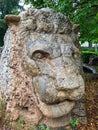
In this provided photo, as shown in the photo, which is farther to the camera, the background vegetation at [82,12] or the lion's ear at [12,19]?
the background vegetation at [82,12]

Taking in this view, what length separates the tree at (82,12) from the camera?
8664mm

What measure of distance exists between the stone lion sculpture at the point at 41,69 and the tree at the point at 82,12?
138 inches

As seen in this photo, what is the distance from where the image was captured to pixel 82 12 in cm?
863

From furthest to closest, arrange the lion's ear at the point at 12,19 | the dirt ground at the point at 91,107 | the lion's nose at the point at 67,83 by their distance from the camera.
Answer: the dirt ground at the point at 91,107
the lion's ear at the point at 12,19
the lion's nose at the point at 67,83

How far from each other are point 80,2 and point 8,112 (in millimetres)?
5624

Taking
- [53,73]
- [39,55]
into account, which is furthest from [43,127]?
[39,55]

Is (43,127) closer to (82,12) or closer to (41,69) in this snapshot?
(41,69)

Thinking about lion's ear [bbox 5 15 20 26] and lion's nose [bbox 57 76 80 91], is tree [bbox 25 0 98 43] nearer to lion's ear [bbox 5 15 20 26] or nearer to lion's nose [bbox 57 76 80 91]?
lion's ear [bbox 5 15 20 26]

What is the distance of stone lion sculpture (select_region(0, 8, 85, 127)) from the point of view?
185 inches

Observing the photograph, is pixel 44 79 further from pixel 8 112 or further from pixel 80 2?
pixel 80 2

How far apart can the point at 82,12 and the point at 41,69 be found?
4.41 m

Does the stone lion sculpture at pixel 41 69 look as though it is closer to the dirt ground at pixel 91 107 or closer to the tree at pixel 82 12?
the dirt ground at pixel 91 107

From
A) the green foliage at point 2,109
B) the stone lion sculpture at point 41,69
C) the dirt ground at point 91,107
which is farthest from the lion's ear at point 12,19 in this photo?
the dirt ground at point 91,107

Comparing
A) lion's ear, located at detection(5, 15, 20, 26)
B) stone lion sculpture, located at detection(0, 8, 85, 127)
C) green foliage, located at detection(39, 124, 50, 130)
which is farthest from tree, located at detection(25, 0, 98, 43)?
green foliage, located at detection(39, 124, 50, 130)
